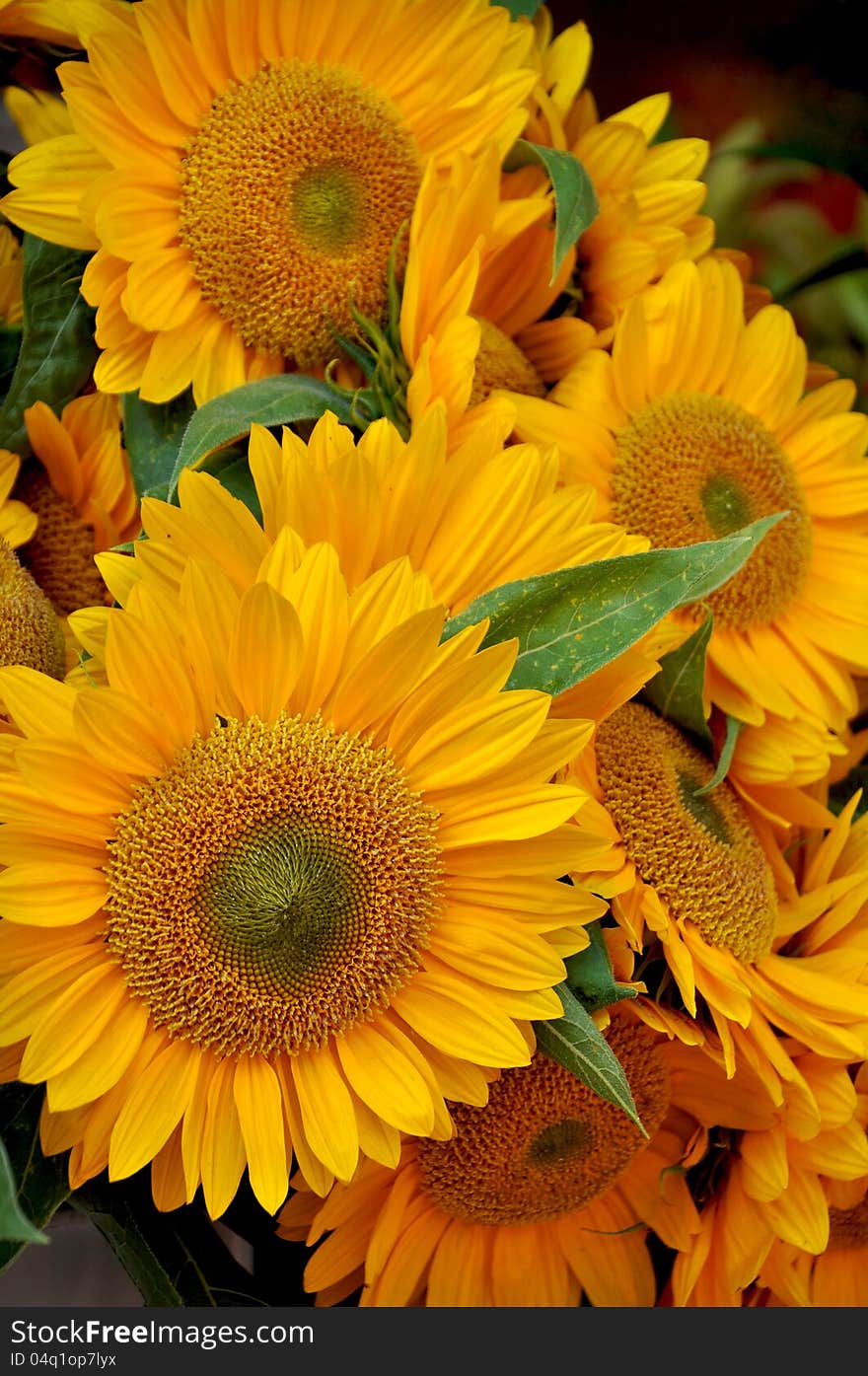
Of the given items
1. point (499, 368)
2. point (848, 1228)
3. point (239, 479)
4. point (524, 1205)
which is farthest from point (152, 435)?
point (848, 1228)

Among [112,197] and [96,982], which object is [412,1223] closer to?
[96,982]

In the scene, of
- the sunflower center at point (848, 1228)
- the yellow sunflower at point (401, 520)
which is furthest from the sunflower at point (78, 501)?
the sunflower center at point (848, 1228)

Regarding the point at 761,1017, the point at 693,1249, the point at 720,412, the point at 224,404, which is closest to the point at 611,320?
the point at 720,412

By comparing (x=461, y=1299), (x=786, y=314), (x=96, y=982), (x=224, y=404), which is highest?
(x=786, y=314)

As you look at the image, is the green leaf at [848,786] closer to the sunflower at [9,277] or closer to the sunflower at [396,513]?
the sunflower at [396,513]

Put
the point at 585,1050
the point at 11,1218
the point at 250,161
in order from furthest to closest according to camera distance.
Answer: the point at 250,161 → the point at 585,1050 → the point at 11,1218

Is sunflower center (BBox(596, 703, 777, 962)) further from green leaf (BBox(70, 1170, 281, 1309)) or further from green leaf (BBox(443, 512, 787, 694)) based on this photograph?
green leaf (BBox(70, 1170, 281, 1309))

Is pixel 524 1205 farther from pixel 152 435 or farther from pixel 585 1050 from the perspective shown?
pixel 152 435
